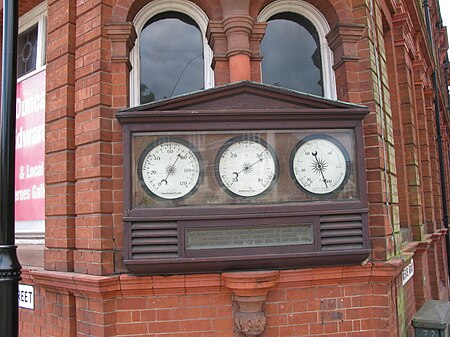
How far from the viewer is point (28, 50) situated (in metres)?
5.70

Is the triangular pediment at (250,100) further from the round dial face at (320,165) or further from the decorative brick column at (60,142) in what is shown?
the decorative brick column at (60,142)

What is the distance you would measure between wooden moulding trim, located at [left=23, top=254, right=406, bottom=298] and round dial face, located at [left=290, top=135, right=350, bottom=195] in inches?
31.6

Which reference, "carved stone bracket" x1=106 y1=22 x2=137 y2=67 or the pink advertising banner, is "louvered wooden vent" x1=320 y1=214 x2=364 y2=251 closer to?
"carved stone bracket" x1=106 y1=22 x2=137 y2=67

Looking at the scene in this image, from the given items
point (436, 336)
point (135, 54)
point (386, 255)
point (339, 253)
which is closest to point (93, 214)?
point (135, 54)

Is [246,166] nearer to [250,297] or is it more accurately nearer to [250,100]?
[250,100]

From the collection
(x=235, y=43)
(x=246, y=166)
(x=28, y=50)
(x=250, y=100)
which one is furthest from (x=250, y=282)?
(x=28, y=50)

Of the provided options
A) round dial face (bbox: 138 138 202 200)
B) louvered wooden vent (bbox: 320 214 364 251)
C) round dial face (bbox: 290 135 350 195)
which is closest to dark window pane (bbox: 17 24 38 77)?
round dial face (bbox: 138 138 202 200)

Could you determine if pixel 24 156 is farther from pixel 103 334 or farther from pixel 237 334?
pixel 237 334

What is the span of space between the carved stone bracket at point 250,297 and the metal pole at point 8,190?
1771 mm

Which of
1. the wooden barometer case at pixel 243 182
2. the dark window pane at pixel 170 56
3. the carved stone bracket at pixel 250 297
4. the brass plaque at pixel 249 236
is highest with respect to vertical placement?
the dark window pane at pixel 170 56

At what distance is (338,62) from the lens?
4.55 meters

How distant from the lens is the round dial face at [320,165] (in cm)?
392

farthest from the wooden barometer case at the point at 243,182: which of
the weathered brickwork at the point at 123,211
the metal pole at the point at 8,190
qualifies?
the metal pole at the point at 8,190

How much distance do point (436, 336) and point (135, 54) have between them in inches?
188
